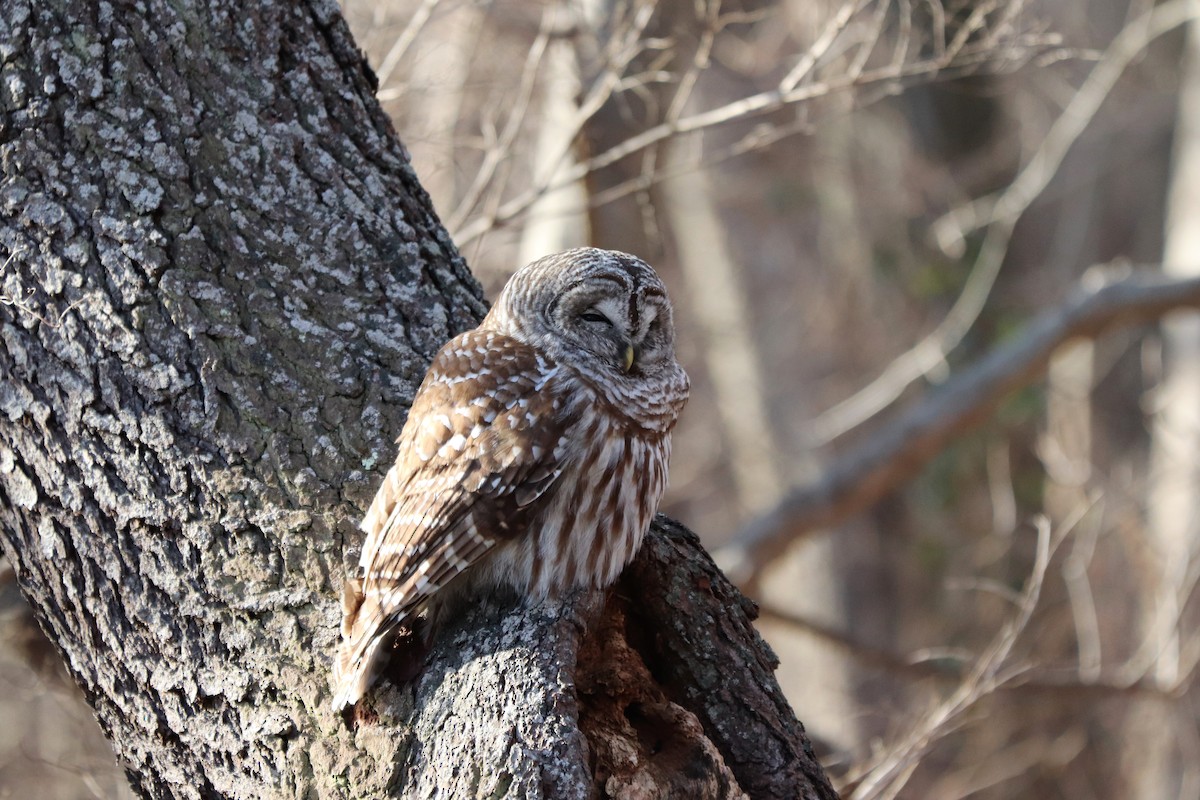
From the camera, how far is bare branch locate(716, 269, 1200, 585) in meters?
6.74

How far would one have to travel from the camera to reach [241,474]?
2.65m

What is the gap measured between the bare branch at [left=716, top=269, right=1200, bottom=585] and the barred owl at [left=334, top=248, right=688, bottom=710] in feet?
11.9

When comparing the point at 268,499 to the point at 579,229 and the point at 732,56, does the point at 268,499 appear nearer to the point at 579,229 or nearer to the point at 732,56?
the point at 579,229

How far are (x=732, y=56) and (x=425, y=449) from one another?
20.3 ft

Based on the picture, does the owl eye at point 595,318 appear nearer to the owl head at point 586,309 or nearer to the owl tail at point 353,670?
the owl head at point 586,309

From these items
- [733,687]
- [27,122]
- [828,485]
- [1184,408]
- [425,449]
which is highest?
[1184,408]

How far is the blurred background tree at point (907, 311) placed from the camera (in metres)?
5.29

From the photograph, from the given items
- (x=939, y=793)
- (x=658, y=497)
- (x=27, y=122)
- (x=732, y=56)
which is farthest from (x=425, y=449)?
(x=939, y=793)

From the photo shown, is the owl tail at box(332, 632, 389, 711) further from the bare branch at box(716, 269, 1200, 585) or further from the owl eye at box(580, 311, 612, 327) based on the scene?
the bare branch at box(716, 269, 1200, 585)

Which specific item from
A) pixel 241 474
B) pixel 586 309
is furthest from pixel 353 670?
pixel 586 309

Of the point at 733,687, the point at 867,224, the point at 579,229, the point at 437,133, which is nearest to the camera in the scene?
the point at 733,687

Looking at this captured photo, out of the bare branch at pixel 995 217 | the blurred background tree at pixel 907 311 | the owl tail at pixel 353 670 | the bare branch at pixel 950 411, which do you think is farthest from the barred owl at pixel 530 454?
the bare branch at pixel 995 217

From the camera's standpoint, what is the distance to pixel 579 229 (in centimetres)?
600

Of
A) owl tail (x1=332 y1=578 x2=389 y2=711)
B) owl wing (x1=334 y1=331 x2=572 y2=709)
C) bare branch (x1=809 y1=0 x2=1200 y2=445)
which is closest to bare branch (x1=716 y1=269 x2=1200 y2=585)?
bare branch (x1=809 y1=0 x2=1200 y2=445)
